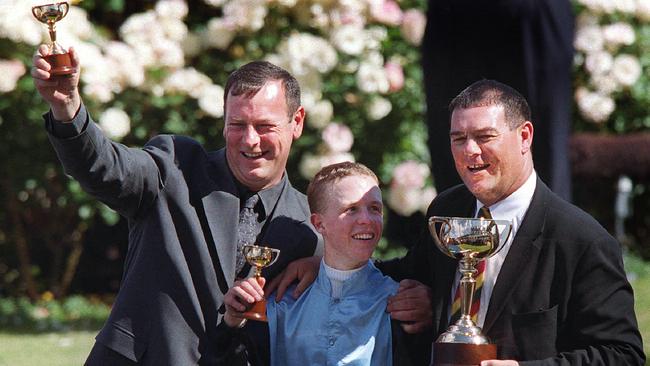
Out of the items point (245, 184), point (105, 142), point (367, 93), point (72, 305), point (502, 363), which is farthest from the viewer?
point (72, 305)

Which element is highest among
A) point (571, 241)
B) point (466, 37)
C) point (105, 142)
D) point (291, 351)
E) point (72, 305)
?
point (466, 37)

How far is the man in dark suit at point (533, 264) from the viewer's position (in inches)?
137

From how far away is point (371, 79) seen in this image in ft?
25.4

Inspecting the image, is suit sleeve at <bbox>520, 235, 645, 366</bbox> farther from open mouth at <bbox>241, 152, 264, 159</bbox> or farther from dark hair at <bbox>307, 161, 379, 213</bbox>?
open mouth at <bbox>241, 152, 264, 159</bbox>

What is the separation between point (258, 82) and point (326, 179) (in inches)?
14.7

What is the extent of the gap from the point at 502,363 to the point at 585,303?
278mm

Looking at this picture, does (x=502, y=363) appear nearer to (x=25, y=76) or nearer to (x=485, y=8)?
(x=485, y=8)

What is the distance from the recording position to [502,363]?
11.2ft

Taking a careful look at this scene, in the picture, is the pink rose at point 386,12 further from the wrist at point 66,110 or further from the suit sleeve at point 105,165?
the wrist at point 66,110

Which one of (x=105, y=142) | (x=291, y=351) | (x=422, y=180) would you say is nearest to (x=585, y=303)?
(x=291, y=351)

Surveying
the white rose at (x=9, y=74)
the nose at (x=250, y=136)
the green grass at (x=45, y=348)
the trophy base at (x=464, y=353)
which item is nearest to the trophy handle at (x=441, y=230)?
the trophy base at (x=464, y=353)

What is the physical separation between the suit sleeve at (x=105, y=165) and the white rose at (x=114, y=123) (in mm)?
3451

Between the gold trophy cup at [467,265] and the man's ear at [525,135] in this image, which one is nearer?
the gold trophy cup at [467,265]

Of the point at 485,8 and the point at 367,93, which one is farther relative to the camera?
the point at 367,93
